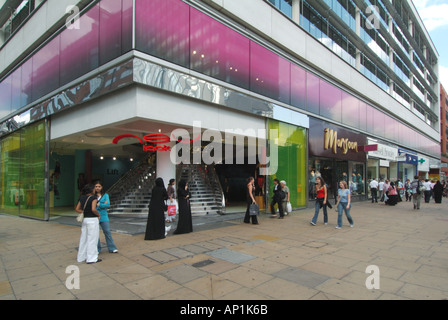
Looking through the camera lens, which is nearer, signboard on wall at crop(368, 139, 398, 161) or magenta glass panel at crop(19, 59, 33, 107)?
magenta glass panel at crop(19, 59, 33, 107)

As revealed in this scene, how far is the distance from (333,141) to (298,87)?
15.9ft

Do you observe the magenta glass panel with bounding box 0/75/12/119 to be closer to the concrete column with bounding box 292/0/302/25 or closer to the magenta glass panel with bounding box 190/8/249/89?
the magenta glass panel with bounding box 190/8/249/89

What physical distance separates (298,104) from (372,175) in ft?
43.5

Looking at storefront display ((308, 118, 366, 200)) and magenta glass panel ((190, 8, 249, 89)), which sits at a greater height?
magenta glass panel ((190, 8, 249, 89))

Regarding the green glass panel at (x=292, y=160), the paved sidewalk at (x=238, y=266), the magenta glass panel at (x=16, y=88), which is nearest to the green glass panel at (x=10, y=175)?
the magenta glass panel at (x=16, y=88)

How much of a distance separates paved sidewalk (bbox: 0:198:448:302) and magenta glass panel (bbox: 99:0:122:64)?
595 cm

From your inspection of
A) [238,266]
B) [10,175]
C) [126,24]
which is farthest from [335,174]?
[10,175]

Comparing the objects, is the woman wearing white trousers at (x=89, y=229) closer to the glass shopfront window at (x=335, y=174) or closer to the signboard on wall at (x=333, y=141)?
the glass shopfront window at (x=335, y=174)

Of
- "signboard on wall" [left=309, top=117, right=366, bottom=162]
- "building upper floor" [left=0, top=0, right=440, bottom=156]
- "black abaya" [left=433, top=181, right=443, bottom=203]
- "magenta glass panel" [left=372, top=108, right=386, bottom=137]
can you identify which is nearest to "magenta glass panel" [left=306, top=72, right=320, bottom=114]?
"building upper floor" [left=0, top=0, right=440, bottom=156]

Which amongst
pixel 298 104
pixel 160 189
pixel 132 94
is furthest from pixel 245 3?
pixel 160 189

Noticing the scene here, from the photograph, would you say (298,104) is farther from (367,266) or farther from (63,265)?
(63,265)

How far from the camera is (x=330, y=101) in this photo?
17656mm

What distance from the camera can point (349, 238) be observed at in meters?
Answer: 7.49

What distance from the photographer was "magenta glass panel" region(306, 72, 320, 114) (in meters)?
15.7
